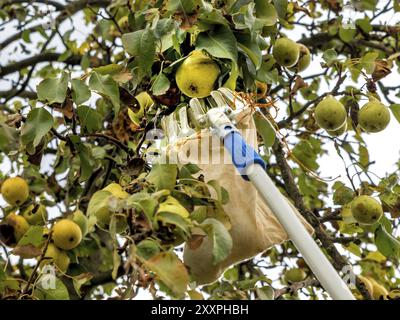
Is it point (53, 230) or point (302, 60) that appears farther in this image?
point (302, 60)

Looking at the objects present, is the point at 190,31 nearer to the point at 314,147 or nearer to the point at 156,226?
the point at 156,226

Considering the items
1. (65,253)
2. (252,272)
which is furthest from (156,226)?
(252,272)

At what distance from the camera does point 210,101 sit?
5.63 feet

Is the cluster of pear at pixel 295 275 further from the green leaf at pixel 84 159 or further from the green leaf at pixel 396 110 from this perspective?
the green leaf at pixel 84 159

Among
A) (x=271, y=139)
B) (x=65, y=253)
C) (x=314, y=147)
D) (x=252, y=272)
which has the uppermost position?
(x=271, y=139)

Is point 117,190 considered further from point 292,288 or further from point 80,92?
point 292,288

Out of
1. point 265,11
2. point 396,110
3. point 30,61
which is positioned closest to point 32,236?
point 265,11

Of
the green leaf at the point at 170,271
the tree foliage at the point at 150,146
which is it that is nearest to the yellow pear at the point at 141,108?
the tree foliage at the point at 150,146

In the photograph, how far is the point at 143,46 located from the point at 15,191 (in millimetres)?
1278

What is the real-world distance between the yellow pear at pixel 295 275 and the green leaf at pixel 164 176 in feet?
5.31

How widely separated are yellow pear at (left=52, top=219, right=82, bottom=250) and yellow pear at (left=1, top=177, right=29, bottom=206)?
1.86 feet

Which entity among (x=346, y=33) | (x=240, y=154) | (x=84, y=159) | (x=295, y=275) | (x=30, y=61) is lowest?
(x=295, y=275)

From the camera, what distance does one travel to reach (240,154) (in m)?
1.27
